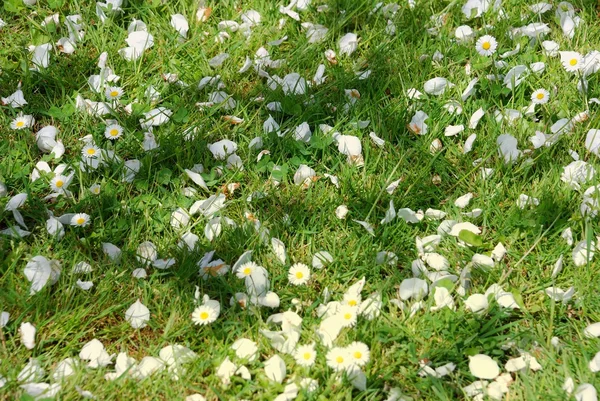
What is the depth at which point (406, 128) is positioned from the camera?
2.55 metres

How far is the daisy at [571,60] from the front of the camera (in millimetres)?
2654

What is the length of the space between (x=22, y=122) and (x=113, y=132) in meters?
0.32

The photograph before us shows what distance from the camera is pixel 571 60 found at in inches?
105

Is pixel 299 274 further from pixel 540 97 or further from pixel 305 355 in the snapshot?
pixel 540 97

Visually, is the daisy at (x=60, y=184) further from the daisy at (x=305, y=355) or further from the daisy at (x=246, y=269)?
the daisy at (x=305, y=355)

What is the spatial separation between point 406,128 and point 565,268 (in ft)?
2.33

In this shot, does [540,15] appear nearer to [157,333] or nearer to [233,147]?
[233,147]

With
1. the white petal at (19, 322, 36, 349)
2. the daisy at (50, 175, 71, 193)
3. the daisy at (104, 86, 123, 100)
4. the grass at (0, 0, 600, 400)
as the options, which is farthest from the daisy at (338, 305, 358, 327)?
the daisy at (104, 86, 123, 100)

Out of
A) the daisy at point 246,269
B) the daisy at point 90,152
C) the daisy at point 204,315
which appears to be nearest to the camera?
the daisy at point 204,315

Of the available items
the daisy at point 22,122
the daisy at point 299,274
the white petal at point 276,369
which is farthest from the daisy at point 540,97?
the daisy at point 22,122

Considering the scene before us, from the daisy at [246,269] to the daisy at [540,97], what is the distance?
3.75 feet

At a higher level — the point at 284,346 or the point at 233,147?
the point at 233,147

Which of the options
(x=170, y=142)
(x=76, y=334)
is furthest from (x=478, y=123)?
(x=76, y=334)

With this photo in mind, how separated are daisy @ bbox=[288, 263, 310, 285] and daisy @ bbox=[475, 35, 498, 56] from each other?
1.15 m
